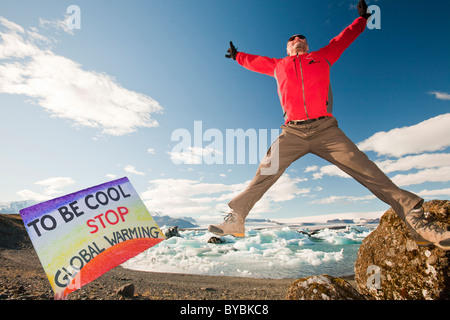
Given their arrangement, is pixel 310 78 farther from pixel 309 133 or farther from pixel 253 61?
pixel 253 61

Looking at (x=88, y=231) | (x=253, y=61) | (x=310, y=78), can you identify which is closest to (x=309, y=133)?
(x=310, y=78)

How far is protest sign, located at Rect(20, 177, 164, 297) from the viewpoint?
2.94 metres

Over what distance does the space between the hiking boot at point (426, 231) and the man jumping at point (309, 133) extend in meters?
0.20

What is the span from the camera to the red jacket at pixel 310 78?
120 inches

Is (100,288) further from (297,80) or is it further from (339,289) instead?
(297,80)

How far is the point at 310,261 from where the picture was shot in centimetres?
1437

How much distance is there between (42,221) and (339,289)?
4.45m

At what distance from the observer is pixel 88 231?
10.9ft

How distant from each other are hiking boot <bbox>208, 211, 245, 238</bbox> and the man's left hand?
144 inches

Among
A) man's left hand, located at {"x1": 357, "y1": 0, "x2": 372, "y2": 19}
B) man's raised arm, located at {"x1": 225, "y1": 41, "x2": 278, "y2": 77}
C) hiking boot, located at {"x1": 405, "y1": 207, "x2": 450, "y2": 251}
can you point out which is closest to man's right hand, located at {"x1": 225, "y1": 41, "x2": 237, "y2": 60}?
man's raised arm, located at {"x1": 225, "y1": 41, "x2": 278, "y2": 77}

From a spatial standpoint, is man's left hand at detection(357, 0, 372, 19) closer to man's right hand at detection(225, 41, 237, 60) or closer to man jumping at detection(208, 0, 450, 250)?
man jumping at detection(208, 0, 450, 250)

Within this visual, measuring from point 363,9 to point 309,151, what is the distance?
2333mm
